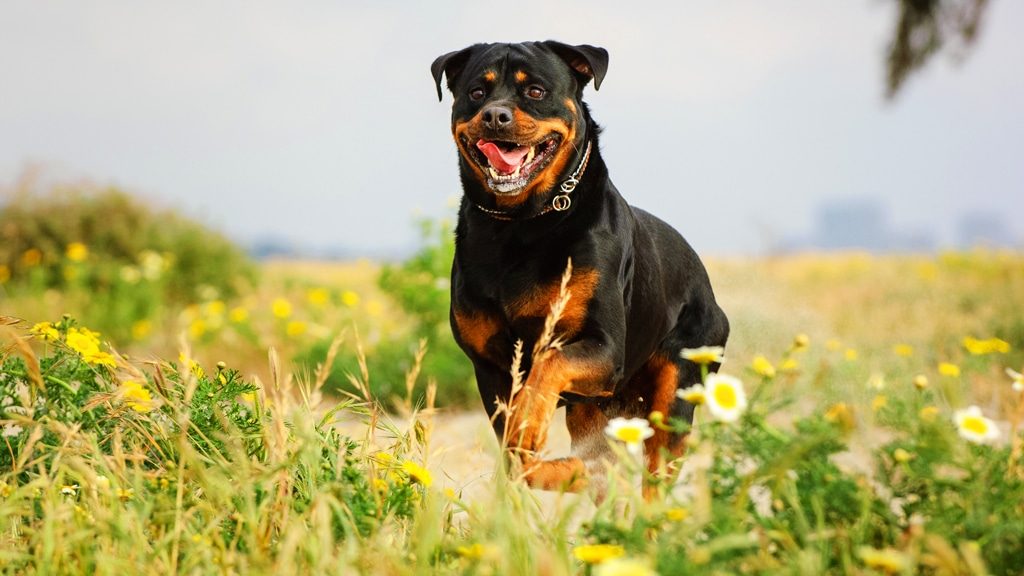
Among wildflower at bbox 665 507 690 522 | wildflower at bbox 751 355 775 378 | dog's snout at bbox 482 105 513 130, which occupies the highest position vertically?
dog's snout at bbox 482 105 513 130

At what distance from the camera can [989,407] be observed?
22.2ft

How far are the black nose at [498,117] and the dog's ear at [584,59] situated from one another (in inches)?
17.6

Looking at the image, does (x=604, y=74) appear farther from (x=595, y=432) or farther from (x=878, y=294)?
(x=878, y=294)

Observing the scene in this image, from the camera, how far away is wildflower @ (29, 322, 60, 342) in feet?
9.84

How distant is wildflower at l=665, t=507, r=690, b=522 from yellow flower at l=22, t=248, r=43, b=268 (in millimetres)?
10586

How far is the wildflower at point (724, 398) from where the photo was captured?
2.06 metres

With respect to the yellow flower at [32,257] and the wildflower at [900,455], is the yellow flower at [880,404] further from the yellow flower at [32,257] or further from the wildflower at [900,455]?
the yellow flower at [32,257]

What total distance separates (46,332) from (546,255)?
5.32ft

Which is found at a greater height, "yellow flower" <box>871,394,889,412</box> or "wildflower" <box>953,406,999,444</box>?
"wildflower" <box>953,406,999,444</box>

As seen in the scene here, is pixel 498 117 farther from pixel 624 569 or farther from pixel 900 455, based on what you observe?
pixel 624 569

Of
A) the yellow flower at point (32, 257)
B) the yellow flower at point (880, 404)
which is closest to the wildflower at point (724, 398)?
the yellow flower at point (880, 404)

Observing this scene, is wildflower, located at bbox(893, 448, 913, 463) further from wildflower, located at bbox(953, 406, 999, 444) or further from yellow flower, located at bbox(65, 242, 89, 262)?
yellow flower, located at bbox(65, 242, 89, 262)

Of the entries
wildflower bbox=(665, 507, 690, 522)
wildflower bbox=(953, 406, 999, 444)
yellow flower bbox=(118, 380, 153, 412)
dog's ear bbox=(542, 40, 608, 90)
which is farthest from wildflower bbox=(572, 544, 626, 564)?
dog's ear bbox=(542, 40, 608, 90)

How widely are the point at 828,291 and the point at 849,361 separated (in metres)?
9.66
